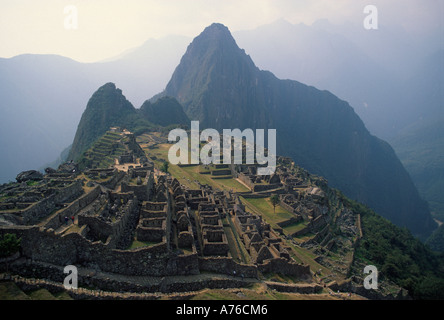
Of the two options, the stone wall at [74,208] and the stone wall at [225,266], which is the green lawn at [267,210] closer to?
the stone wall at [225,266]

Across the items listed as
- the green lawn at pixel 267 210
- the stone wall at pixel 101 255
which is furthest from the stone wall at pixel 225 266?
the green lawn at pixel 267 210

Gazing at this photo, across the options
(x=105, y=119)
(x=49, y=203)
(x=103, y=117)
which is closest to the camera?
(x=49, y=203)

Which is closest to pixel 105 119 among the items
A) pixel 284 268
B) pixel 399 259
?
pixel 399 259

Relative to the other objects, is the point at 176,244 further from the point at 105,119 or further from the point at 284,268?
the point at 105,119

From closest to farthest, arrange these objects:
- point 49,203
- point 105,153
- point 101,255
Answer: point 101,255
point 49,203
point 105,153

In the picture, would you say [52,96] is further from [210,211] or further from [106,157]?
[210,211]

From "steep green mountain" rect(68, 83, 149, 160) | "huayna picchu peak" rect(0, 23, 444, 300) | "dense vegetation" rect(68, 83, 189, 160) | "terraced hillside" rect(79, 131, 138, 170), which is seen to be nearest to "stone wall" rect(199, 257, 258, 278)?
"huayna picchu peak" rect(0, 23, 444, 300)

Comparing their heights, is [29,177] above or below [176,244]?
above
